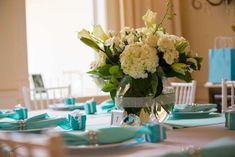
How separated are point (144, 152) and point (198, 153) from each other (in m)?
0.17

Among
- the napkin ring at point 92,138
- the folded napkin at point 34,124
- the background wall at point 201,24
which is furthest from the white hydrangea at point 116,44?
the background wall at point 201,24

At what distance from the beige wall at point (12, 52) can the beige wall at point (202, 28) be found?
1.92 meters

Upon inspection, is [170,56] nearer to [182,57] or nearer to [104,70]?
[182,57]

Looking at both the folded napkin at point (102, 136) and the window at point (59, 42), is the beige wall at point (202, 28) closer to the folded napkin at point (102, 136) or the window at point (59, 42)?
the window at point (59, 42)

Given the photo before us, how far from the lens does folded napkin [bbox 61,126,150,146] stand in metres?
1.25

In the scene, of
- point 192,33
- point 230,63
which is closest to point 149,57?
point 230,63

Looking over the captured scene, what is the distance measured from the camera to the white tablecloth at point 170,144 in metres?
1.20

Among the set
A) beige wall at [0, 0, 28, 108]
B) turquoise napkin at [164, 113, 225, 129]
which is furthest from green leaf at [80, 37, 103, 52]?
beige wall at [0, 0, 28, 108]

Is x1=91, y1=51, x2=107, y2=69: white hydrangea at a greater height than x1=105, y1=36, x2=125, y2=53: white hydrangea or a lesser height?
lesser

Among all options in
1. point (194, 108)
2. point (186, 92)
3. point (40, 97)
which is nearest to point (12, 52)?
point (40, 97)

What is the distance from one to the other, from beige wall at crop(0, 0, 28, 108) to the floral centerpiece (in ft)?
7.45

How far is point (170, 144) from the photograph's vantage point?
1.31 metres

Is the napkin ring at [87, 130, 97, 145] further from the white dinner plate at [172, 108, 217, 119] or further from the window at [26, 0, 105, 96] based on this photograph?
the window at [26, 0, 105, 96]

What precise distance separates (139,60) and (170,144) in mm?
372
